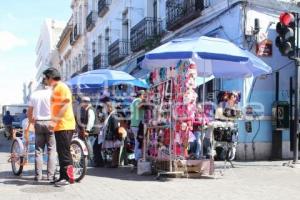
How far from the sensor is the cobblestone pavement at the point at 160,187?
7.61m

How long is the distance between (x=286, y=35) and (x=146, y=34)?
353 inches

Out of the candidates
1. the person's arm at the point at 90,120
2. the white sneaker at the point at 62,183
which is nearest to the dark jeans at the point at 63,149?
the white sneaker at the point at 62,183

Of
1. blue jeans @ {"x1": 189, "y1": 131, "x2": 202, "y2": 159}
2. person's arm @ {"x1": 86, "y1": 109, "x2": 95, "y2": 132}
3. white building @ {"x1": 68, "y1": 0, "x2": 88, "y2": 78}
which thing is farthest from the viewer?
white building @ {"x1": 68, "y1": 0, "x2": 88, "y2": 78}

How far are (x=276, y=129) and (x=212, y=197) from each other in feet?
20.5

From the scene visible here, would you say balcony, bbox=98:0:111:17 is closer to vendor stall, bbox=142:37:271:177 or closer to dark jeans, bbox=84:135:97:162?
dark jeans, bbox=84:135:97:162

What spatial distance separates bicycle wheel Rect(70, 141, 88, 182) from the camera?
29.1 ft

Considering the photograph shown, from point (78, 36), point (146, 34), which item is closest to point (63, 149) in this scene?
point (146, 34)

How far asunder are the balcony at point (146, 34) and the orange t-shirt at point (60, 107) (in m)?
10.3

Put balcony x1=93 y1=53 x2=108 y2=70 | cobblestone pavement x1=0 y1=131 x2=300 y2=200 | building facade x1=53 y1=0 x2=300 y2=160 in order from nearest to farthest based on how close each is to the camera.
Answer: cobblestone pavement x1=0 y1=131 x2=300 y2=200 < building facade x1=53 y1=0 x2=300 y2=160 < balcony x1=93 y1=53 x2=108 y2=70

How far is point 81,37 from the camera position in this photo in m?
35.9

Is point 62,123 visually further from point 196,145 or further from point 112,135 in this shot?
point 196,145

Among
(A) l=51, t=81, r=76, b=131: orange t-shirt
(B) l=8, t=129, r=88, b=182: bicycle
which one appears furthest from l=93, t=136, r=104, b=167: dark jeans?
(A) l=51, t=81, r=76, b=131: orange t-shirt

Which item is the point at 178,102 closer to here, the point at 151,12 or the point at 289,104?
the point at 289,104

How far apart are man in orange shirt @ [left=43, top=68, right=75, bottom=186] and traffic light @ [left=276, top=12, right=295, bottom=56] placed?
17.2 ft
